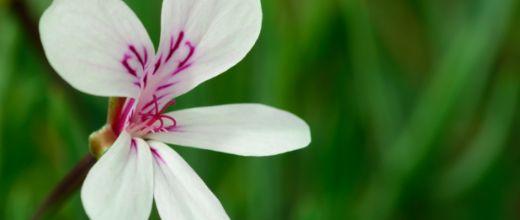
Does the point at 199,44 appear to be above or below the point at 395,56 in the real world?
above

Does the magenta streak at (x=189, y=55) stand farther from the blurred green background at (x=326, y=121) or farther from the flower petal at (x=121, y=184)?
the blurred green background at (x=326, y=121)

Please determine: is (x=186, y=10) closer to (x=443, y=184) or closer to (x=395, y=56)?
(x=443, y=184)

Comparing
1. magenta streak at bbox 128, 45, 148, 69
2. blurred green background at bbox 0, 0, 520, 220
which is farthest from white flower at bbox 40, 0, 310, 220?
blurred green background at bbox 0, 0, 520, 220

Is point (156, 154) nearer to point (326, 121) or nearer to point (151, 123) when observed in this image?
point (151, 123)

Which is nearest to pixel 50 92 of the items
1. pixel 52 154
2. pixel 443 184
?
pixel 52 154

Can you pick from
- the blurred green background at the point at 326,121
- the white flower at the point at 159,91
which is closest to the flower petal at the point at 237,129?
the white flower at the point at 159,91

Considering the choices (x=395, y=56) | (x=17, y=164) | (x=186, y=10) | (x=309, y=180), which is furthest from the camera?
(x=395, y=56)
